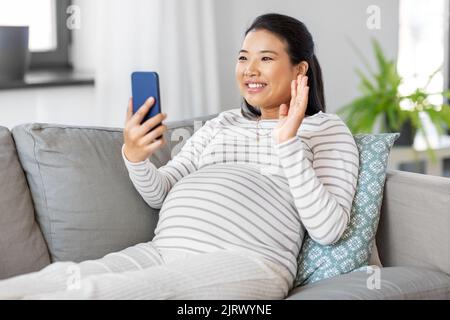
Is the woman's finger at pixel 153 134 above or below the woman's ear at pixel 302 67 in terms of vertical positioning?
below

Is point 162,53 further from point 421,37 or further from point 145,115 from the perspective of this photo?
point 421,37

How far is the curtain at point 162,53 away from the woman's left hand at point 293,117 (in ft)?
3.05

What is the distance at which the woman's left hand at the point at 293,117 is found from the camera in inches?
68.4

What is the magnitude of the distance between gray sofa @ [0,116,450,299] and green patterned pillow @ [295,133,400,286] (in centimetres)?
7

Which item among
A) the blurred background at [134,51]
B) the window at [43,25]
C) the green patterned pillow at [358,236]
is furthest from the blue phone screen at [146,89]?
the window at [43,25]

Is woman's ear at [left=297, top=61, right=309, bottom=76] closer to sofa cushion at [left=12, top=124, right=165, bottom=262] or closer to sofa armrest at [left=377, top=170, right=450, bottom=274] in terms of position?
sofa armrest at [left=377, top=170, right=450, bottom=274]

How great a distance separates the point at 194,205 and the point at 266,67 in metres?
0.40

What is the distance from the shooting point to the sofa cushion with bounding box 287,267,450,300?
5.46 feet

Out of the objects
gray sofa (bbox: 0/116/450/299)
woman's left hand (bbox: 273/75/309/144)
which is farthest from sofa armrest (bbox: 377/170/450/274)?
woman's left hand (bbox: 273/75/309/144)

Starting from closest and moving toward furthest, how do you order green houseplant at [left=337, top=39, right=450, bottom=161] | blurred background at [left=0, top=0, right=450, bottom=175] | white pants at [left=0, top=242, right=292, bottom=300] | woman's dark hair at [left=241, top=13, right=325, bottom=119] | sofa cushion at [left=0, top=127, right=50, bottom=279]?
white pants at [left=0, top=242, right=292, bottom=300] < sofa cushion at [left=0, top=127, right=50, bottom=279] < woman's dark hair at [left=241, top=13, right=325, bottom=119] < blurred background at [left=0, top=0, right=450, bottom=175] < green houseplant at [left=337, top=39, right=450, bottom=161]

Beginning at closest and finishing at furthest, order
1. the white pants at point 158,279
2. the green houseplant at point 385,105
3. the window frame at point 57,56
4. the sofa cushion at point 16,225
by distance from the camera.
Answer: the white pants at point 158,279
the sofa cushion at point 16,225
the window frame at point 57,56
the green houseplant at point 385,105

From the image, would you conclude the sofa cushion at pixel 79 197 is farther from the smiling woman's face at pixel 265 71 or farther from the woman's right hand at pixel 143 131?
the smiling woman's face at pixel 265 71

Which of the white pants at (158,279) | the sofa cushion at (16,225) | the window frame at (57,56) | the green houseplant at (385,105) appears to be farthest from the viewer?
the green houseplant at (385,105)
